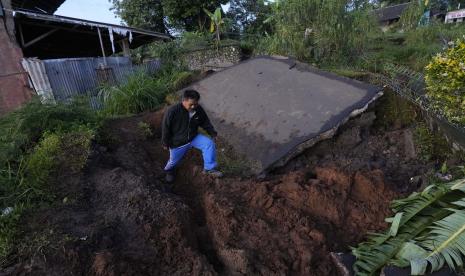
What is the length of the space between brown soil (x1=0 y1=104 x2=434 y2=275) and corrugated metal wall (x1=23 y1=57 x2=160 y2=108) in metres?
3.60

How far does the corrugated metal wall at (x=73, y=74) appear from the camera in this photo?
6.79m

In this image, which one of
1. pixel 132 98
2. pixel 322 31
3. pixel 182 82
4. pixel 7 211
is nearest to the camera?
pixel 7 211

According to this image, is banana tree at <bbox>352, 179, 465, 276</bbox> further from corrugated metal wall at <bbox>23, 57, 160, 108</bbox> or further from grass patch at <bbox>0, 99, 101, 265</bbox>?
corrugated metal wall at <bbox>23, 57, 160, 108</bbox>

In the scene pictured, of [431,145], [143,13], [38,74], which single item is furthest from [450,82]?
[143,13]

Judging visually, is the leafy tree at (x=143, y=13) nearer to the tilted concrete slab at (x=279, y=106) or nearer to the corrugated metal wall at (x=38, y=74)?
the corrugated metal wall at (x=38, y=74)

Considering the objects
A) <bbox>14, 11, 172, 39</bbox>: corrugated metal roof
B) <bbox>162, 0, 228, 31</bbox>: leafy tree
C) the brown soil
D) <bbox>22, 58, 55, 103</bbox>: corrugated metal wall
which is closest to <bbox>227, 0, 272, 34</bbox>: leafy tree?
<bbox>162, 0, 228, 31</bbox>: leafy tree

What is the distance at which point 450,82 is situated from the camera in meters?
3.45

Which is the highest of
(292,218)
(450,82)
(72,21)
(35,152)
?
(450,82)

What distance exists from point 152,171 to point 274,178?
5.29 feet

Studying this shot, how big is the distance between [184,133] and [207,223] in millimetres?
1333

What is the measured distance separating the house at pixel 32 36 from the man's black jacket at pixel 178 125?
170 inches

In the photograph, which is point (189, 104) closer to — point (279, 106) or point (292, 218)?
point (279, 106)

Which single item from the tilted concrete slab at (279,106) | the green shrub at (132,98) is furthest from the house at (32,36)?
the tilted concrete slab at (279,106)

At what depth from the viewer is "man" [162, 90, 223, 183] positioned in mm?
3887
